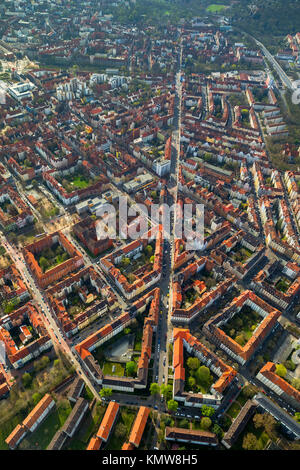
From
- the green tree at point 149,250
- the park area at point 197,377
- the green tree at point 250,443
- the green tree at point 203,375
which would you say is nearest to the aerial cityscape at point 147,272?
the green tree at point 250,443

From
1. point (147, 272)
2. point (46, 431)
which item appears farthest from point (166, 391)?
point (147, 272)

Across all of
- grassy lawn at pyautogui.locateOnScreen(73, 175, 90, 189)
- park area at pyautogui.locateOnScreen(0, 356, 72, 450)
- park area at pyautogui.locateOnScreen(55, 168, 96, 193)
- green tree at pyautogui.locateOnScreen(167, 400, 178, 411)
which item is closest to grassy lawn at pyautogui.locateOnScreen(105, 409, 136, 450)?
green tree at pyautogui.locateOnScreen(167, 400, 178, 411)

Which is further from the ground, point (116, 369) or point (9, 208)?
point (9, 208)

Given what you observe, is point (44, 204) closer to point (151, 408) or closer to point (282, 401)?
point (151, 408)

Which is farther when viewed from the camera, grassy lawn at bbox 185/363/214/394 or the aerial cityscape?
grassy lawn at bbox 185/363/214/394

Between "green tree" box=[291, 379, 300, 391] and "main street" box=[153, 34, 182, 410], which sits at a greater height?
"main street" box=[153, 34, 182, 410]

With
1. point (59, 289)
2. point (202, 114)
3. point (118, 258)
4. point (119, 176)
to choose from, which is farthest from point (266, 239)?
point (202, 114)

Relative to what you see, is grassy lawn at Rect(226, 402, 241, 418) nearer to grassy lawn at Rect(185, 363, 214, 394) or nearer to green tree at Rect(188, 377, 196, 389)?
grassy lawn at Rect(185, 363, 214, 394)

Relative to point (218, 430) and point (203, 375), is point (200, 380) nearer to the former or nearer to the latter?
point (203, 375)

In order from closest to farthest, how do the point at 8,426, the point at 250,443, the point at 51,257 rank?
the point at 250,443, the point at 8,426, the point at 51,257
